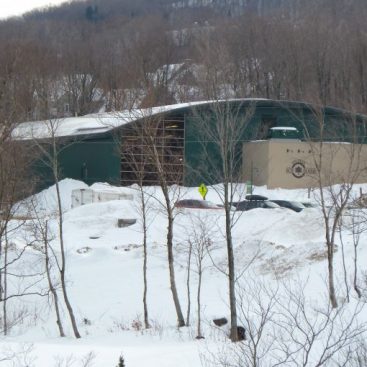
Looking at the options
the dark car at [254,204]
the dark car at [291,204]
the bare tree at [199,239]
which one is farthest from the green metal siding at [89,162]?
the bare tree at [199,239]

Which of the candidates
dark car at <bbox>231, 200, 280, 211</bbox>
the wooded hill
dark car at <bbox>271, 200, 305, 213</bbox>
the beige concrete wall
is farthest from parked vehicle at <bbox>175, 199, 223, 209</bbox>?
the wooded hill

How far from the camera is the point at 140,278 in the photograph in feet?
88.8

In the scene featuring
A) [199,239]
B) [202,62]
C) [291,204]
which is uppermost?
[202,62]

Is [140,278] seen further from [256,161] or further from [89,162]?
[256,161]

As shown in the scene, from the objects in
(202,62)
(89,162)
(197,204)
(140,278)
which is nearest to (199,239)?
(140,278)

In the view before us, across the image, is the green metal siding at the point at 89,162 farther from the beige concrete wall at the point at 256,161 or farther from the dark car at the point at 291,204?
the dark car at the point at 291,204

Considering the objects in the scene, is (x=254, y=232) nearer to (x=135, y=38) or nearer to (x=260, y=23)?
(x=260, y=23)

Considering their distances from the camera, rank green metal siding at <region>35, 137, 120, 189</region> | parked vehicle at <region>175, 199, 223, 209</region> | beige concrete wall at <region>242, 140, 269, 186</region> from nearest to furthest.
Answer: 1. parked vehicle at <region>175, 199, 223, 209</region>
2. green metal siding at <region>35, 137, 120, 189</region>
3. beige concrete wall at <region>242, 140, 269, 186</region>

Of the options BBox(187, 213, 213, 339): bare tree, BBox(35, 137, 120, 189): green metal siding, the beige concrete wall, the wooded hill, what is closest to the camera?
BBox(187, 213, 213, 339): bare tree

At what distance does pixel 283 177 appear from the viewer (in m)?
45.9

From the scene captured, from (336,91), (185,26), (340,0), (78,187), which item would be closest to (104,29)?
(185,26)

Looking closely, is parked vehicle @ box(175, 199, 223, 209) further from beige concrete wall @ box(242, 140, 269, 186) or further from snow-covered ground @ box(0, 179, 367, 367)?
beige concrete wall @ box(242, 140, 269, 186)

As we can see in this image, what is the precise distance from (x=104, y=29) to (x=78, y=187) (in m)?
81.3

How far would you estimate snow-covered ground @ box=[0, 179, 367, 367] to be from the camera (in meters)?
16.3
